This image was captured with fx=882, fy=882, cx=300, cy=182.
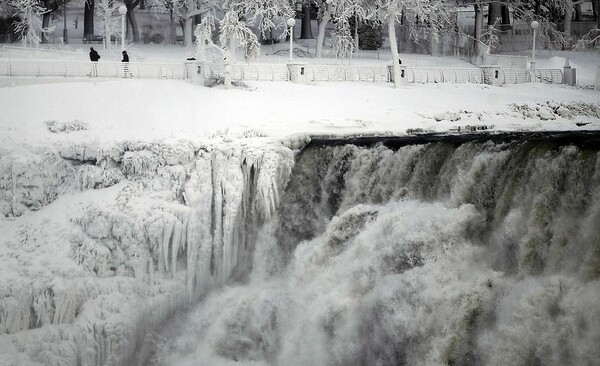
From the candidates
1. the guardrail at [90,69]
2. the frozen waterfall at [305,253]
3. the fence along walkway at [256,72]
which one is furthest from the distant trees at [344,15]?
the frozen waterfall at [305,253]

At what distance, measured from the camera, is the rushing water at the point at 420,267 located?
11.6 metres

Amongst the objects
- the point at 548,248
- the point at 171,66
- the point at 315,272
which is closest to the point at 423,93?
the point at 171,66

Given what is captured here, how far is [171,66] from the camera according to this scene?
2870 cm

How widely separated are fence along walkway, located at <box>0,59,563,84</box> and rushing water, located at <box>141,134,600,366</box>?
10.3 metres

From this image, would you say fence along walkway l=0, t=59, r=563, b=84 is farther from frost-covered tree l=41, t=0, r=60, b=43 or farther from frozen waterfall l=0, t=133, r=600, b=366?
frost-covered tree l=41, t=0, r=60, b=43

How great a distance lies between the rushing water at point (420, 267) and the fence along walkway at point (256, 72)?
407 inches

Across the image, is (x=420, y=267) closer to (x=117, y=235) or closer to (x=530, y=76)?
(x=117, y=235)

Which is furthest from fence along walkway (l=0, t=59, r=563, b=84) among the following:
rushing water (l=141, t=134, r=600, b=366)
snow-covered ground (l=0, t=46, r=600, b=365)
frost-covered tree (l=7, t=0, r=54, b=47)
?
frost-covered tree (l=7, t=0, r=54, b=47)

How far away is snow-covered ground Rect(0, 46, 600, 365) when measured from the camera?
17.4 m

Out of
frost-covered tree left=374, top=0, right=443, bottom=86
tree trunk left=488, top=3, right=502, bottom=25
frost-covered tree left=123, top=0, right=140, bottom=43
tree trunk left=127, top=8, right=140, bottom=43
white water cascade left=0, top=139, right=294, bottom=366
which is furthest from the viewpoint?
tree trunk left=488, top=3, right=502, bottom=25

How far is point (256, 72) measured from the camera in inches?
1172

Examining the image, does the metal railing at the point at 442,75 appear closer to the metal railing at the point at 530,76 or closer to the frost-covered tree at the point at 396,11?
the metal railing at the point at 530,76

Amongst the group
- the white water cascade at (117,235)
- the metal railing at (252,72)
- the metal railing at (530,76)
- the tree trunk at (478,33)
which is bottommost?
the white water cascade at (117,235)

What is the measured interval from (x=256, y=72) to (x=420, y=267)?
671 inches
